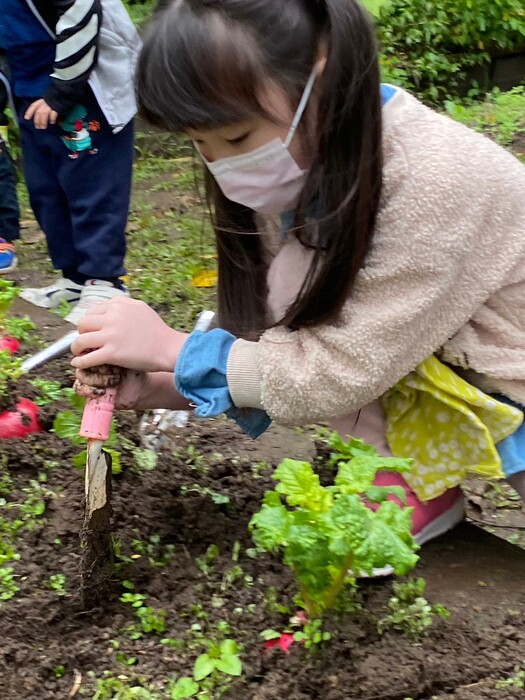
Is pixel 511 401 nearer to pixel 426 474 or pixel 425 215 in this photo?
pixel 426 474

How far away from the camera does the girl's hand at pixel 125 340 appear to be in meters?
1.73

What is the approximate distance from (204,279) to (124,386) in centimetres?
180

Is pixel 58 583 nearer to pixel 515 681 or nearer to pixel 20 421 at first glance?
pixel 20 421

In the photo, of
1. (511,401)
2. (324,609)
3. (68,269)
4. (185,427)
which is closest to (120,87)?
(68,269)

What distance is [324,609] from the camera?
1.62m

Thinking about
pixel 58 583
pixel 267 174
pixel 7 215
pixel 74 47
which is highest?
pixel 267 174

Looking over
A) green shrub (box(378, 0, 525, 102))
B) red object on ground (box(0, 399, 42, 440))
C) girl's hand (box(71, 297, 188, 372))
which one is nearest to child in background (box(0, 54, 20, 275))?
red object on ground (box(0, 399, 42, 440))

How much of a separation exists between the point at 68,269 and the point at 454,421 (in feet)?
6.89

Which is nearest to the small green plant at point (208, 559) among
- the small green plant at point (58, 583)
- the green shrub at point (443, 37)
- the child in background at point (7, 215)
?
the small green plant at point (58, 583)

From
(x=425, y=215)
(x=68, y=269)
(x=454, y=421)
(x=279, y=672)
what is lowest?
(x=68, y=269)

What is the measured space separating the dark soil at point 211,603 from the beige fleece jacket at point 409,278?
0.33 metres

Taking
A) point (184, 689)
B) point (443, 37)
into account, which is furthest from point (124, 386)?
point (443, 37)

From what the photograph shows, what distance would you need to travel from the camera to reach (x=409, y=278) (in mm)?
1707

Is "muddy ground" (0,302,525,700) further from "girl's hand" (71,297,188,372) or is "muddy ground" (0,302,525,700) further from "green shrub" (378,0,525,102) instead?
"green shrub" (378,0,525,102)
